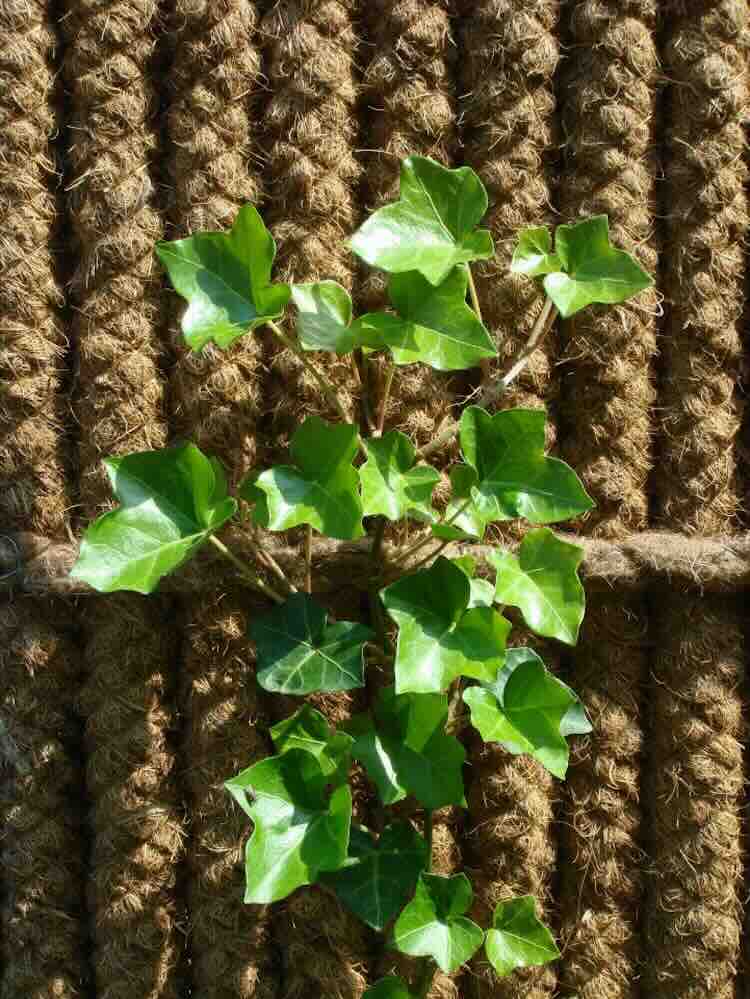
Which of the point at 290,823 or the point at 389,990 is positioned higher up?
the point at 290,823

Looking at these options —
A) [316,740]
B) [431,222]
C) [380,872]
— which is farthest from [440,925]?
[431,222]

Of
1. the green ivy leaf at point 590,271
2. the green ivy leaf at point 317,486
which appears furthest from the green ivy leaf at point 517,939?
the green ivy leaf at point 590,271

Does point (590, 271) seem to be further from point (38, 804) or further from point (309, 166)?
point (38, 804)

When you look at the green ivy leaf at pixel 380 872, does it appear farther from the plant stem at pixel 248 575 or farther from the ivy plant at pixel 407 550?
the plant stem at pixel 248 575

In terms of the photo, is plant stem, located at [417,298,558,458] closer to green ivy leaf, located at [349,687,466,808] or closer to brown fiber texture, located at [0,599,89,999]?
green ivy leaf, located at [349,687,466,808]

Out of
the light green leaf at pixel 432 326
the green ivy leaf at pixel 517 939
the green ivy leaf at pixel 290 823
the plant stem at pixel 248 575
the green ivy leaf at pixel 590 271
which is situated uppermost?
the green ivy leaf at pixel 590 271

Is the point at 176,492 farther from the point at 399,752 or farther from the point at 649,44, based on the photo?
the point at 649,44
